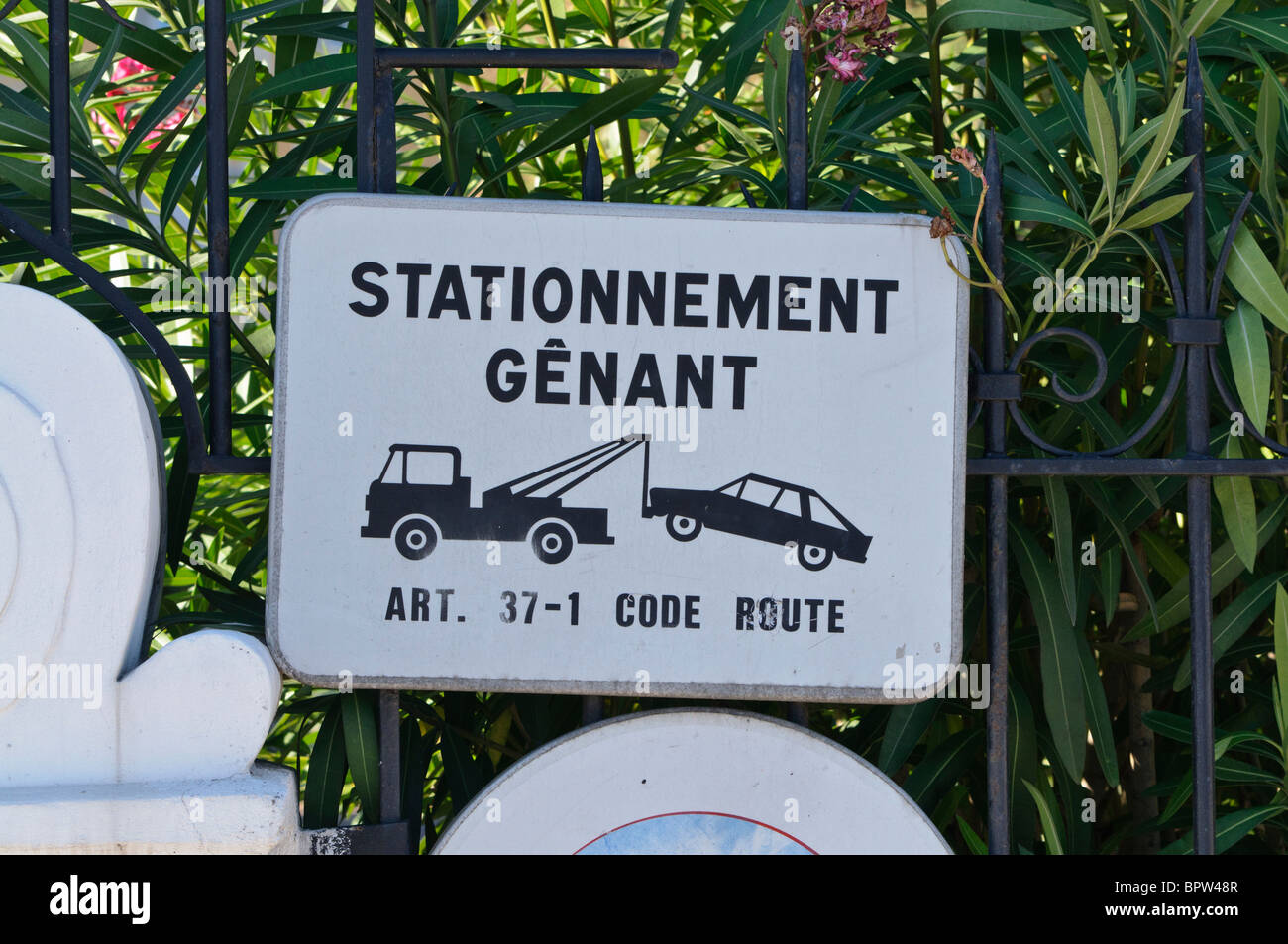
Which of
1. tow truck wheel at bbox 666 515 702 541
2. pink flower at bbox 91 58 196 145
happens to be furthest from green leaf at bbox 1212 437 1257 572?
pink flower at bbox 91 58 196 145

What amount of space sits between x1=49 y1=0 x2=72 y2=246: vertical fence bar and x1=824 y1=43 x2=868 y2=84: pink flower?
86 cm

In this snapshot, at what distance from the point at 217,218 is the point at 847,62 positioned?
2.40 feet

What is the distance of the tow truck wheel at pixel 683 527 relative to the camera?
1266 mm

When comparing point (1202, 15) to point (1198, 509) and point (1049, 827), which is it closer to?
point (1198, 509)

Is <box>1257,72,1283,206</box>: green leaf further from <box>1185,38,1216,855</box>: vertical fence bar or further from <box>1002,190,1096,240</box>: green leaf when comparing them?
<box>1002,190,1096,240</box>: green leaf

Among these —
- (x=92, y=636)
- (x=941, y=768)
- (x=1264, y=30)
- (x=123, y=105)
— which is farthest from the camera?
(x=123, y=105)

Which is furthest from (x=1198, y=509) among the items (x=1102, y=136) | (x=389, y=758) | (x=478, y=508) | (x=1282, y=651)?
(x=389, y=758)

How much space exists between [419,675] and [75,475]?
1.37 feet

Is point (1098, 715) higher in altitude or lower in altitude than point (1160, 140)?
lower

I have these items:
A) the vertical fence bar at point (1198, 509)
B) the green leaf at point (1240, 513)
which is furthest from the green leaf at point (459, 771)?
the green leaf at point (1240, 513)

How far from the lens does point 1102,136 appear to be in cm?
129

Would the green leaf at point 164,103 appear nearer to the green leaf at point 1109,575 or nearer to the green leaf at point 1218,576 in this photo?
the green leaf at point 1109,575

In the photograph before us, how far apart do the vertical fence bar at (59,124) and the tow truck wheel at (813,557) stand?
0.89 metres

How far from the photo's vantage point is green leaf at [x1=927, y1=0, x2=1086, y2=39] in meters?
1.38
